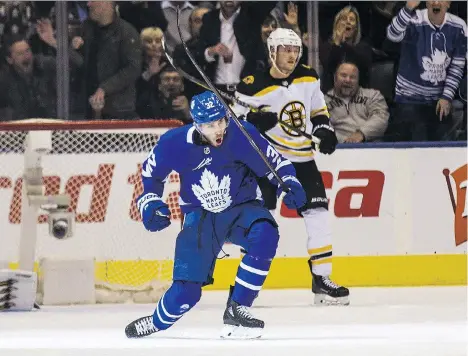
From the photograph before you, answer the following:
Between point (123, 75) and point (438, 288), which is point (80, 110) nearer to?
point (123, 75)

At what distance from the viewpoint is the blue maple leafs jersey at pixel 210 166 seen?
600cm

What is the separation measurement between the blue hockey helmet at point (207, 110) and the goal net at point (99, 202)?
83.3 inches

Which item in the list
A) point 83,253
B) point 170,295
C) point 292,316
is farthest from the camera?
point 83,253

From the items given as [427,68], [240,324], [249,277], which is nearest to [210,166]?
[249,277]

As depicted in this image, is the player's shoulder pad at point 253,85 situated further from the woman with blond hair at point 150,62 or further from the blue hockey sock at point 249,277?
the blue hockey sock at point 249,277

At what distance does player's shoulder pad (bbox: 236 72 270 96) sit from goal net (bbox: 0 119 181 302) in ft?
1.89

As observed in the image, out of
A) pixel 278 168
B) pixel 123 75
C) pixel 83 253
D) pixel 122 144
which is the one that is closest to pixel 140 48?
pixel 123 75

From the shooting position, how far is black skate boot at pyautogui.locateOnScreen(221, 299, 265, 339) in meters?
5.95

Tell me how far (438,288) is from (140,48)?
234cm

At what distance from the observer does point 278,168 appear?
6.05 m

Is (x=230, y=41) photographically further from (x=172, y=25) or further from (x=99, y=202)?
(x=99, y=202)

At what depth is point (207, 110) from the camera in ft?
19.2

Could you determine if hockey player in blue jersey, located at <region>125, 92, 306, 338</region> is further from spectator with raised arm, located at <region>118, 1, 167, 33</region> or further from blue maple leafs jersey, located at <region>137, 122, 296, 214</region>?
spectator with raised arm, located at <region>118, 1, 167, 33</region>

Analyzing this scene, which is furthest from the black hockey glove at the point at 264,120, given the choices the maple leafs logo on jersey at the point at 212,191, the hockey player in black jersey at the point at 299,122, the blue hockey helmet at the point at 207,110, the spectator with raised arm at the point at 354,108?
the blue hockey helmet at the point at 207,110
